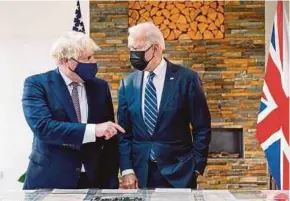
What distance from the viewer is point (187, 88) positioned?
267 cm

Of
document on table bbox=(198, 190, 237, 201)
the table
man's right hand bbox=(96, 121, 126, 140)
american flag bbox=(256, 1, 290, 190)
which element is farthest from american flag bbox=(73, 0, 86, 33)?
document on table bbox=(198, 190, 237, 201)

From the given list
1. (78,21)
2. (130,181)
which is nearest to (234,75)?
(78,21)

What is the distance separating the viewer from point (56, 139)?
92.8 inches

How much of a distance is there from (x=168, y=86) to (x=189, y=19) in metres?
3.07

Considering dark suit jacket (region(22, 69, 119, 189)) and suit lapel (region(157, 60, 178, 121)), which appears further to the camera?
suit lapel (region(157, 60, 178, 121))

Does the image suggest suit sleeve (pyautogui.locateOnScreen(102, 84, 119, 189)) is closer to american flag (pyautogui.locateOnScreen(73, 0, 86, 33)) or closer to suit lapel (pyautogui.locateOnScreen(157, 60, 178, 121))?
suit lapel (pyautogui.locateOnScreen(157, 60, 178, 121))

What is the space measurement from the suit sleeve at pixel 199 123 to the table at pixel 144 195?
514mm

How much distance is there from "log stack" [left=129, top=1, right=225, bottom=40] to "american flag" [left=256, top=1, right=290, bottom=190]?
2.50m

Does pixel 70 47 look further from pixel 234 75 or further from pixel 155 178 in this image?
pixel 234 75

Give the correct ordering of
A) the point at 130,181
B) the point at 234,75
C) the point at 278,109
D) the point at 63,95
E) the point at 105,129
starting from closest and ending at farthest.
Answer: the point at 105,129, the point at 63,95, the point at 130,181, the point at 278,109, the point at 234,75

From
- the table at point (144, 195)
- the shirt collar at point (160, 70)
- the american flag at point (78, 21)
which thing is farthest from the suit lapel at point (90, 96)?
the american flag at point (78, 21)

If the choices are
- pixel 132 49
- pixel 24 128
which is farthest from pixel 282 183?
pixel 24 128

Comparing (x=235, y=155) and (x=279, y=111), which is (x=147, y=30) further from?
(x=235, y=155)

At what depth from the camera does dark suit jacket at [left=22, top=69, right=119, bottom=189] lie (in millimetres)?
2365
